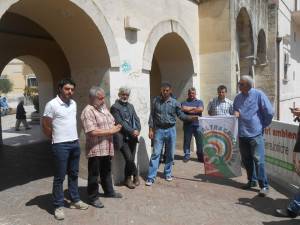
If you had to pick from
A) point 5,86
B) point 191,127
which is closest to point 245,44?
point 191,127


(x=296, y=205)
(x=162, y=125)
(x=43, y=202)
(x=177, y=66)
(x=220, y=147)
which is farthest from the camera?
(x=177, y=66)

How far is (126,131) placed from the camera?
5734 millimetres

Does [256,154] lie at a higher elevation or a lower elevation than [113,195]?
higher

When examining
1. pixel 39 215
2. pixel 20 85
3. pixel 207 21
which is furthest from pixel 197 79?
pixel 20 85

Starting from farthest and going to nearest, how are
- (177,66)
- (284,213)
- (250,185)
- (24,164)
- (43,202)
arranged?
(177,66), (24,164), (250,185), (43,202), (284,213)

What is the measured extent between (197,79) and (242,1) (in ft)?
10.5

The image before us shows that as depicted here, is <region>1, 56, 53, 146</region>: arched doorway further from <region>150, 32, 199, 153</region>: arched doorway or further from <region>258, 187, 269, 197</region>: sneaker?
<region>258, 187, 269, 197</region>: sneaker

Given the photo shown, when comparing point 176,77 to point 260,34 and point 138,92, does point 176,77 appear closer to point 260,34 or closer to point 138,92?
point 138,92

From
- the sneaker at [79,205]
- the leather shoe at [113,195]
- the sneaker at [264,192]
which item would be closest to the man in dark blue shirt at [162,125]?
the leather shoe at [113,195]

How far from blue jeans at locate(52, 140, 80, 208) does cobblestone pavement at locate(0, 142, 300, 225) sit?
284 mm

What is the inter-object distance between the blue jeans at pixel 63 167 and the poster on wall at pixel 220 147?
2.67 meters

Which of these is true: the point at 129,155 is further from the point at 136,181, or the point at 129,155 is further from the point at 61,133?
the point at 61,133

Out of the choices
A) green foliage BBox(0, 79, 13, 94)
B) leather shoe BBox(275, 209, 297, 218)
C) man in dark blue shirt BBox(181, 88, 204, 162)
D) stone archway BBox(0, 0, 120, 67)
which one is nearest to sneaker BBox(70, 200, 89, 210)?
stone archway BBox(0, 0, 120, 67)

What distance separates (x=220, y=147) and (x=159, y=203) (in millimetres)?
1749
